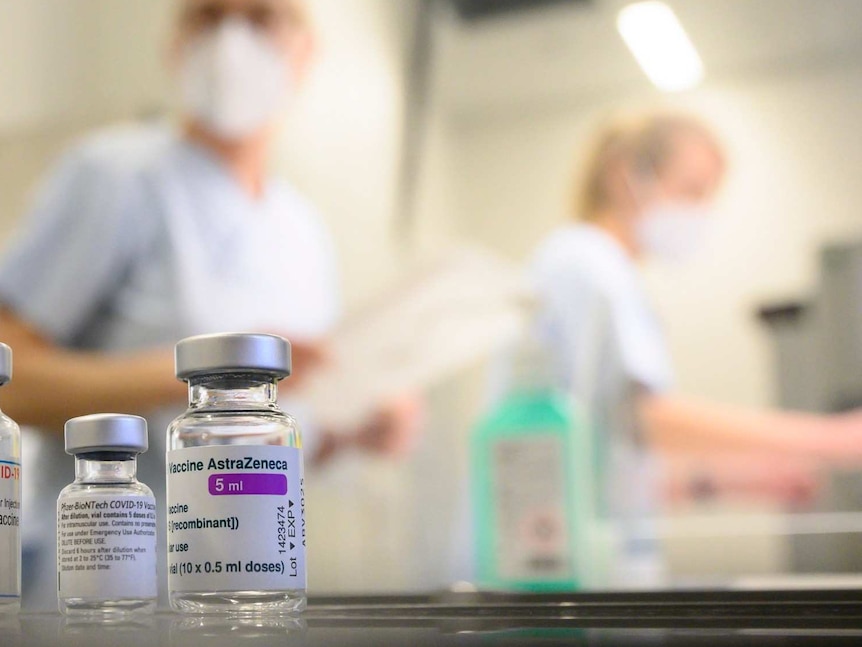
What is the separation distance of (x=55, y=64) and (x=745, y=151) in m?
0.73

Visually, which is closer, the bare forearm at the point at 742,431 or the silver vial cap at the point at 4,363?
the silver vial cap at the point at 4,363

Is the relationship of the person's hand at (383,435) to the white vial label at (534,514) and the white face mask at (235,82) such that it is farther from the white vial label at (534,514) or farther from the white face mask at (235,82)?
the white face mask at (235,82)

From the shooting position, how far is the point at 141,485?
36 cm

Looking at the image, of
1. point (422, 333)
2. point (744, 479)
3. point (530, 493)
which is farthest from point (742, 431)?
point (422, 333)

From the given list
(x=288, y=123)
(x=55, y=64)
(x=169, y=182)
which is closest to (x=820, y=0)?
(x=288, y=123)

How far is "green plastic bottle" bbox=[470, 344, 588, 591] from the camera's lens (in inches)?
31.8

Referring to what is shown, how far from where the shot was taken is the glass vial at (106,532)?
1.12ft

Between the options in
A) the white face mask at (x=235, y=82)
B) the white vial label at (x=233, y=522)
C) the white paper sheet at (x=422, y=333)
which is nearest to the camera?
the white vial label at (x=233, y=522)

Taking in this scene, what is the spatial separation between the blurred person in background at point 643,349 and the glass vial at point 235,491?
1.79 feet

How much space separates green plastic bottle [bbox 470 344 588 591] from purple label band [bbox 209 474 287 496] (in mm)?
533

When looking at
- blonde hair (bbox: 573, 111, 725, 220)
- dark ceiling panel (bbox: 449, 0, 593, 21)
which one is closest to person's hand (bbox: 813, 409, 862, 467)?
blonde hair (bbox: 573, 111, 725, 220)

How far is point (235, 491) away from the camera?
300mm

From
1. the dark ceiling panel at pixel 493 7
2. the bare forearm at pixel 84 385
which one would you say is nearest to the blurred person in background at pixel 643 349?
the dark ceiling panel at pixel 493 7

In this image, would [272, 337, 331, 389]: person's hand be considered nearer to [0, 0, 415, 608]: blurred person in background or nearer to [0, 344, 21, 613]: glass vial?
[0, 0, 415, 608]: blurred person in background
